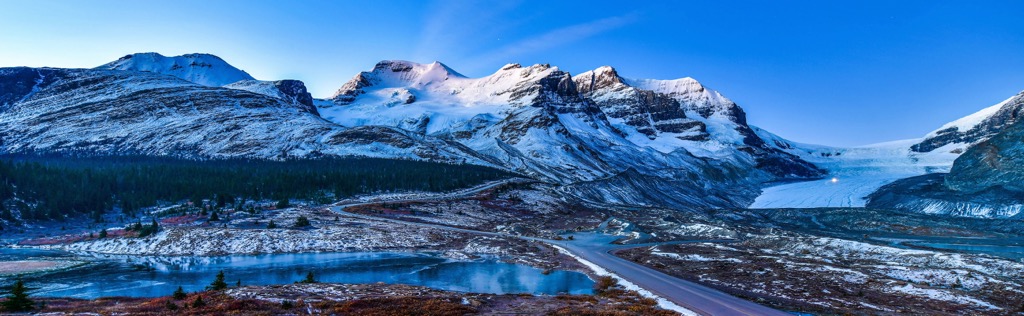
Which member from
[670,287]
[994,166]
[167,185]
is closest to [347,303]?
[670,287]

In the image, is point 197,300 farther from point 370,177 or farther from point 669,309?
point 370,177

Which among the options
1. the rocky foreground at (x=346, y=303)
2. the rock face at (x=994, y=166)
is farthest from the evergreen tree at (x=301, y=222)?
the rock face at (x=994, y=166)

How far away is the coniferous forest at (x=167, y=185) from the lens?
98.1 metres

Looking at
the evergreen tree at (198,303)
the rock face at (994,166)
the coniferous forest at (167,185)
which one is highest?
the rock face at (994,166)

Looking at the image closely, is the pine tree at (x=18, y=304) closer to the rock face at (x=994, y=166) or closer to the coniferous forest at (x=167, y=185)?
the coniferous forest at (x=167, y=185)

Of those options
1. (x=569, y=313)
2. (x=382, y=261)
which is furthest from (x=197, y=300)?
(x=382, y=261)

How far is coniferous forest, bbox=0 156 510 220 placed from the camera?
98.1m

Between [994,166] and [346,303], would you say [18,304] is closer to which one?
[346,303]

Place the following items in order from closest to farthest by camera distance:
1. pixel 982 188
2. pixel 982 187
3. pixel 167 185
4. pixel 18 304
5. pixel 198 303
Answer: pixel 18 304, pixel 198 303, pixel 167 185, pixel 982 188, pixel 982 187

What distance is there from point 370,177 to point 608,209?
63.2 m

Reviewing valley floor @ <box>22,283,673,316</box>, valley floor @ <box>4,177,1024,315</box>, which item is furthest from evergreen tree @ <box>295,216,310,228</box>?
valley floor @ <box>22,283,673,316</box>

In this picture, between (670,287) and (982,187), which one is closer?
(670,287)

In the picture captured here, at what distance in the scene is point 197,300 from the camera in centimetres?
3188

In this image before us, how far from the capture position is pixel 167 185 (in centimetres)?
11988
